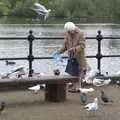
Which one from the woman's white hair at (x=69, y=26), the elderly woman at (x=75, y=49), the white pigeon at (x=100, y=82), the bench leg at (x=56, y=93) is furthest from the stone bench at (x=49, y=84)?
the white pigeon at (x=100, y=82)

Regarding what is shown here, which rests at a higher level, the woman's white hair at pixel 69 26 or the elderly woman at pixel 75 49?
the woman's white hair at pixel 69 26

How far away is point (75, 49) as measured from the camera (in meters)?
11.8

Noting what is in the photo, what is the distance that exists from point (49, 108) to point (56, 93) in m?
0.74

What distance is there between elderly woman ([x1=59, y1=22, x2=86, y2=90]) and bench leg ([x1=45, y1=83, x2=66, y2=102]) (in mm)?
560

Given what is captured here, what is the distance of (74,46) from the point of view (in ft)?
39.1

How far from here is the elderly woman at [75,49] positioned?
11781 mm

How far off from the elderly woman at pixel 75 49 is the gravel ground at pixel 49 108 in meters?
0.61

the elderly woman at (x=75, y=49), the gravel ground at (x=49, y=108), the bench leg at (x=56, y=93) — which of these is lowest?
the gravel ground at (x=49, y=108)

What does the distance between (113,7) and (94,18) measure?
12.7 meters

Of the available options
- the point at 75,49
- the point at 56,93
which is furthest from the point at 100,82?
the point at 56,93

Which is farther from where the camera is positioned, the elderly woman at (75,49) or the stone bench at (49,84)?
the elderly woman at (75,49)

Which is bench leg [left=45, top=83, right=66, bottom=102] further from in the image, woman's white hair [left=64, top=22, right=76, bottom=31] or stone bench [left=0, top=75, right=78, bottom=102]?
woman's white hair [left=64, top=22, right=76, bottom=31]

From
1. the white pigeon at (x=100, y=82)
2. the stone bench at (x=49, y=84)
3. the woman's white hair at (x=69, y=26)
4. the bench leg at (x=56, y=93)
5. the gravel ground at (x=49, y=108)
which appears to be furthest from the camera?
the white pigeon at (x=100, y=82)

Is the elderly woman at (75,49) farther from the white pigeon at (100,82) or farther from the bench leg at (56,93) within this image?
the white pigeon at (100,82)
